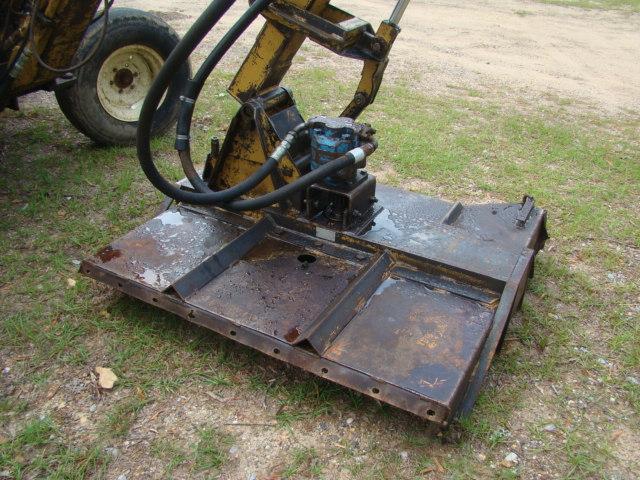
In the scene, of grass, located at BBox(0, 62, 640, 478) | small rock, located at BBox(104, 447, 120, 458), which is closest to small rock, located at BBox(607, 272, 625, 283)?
grass, located at BBox(0, 62, 640, 478)

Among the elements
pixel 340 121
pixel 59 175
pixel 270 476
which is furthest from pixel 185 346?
pixel 59 175

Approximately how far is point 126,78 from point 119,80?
6 cm

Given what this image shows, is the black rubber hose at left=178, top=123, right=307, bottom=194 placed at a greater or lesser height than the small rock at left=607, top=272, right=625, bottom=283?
greater

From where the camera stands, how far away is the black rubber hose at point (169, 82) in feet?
6.93

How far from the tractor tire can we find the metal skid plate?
145 centimetres

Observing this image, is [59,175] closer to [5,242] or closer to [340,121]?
[5,242]

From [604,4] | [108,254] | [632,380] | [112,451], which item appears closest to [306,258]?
[108,254]

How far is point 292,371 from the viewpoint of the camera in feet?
7.73

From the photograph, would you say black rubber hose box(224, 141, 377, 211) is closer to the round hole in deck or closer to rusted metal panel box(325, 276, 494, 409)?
the round hole in deck

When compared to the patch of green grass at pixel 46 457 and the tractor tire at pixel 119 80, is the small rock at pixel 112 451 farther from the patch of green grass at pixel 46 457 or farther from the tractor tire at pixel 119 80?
the tractor tire at pixel 119 80

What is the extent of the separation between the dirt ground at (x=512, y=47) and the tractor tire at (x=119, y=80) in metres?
2.92

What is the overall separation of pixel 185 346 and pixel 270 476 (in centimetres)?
75

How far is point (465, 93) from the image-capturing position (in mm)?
6016

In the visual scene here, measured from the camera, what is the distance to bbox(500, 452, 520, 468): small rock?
2.02 meters
